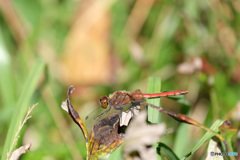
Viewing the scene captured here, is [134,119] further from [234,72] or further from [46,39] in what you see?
[46,39]

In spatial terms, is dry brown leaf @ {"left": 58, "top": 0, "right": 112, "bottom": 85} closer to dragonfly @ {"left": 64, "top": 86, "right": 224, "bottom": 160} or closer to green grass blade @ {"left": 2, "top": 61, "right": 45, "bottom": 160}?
green grass blade @ {"left": 2, "top": 61, "right": 45, "bottom": 160}

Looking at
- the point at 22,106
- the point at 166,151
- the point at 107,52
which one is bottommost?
the point at 107,52

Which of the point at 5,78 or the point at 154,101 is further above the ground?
the point at 154,101

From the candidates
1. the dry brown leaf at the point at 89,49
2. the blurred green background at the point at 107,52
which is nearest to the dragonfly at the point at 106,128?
the blurred green background at the point at 107,52

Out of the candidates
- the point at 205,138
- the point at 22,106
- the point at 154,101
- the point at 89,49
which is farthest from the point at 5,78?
the point at 205,138

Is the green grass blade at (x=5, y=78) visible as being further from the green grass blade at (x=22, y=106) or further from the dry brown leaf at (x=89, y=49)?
the green grass blade at (x=22, y=106)

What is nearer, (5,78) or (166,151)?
(166,151)

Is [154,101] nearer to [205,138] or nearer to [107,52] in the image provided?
[205,138]
